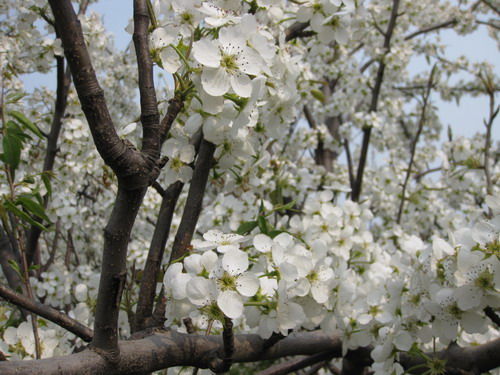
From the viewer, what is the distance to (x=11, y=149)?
1665 millimetres

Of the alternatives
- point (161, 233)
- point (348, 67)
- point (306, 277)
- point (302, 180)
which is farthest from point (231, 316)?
point (348, 67)

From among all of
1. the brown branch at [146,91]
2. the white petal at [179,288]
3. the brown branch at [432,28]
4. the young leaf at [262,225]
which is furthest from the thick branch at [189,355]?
the brown branch at [432,28]

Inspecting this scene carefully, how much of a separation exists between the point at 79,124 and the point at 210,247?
2.46 meters

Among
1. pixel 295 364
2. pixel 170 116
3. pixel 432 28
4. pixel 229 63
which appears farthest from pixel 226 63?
pixel 432 28

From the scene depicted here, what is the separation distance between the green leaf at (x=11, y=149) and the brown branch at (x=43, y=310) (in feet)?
2.21

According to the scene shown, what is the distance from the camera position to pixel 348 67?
6.32m

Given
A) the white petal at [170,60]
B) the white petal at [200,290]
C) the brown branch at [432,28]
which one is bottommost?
the white petal at [200,290]

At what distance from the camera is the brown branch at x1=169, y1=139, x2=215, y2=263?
1.73 meters

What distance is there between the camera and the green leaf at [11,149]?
165 cm

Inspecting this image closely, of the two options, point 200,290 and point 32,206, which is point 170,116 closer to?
point 200,290

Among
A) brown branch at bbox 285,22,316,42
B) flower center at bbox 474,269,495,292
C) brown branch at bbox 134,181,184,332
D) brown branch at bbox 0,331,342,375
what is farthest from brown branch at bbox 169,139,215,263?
flower center at bbox 474,269,495,292

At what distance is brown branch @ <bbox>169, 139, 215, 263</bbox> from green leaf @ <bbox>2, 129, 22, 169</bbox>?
60 centimetres

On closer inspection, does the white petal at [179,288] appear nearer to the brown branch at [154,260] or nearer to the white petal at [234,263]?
the white petal at [234,263]

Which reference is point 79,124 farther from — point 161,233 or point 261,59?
point 261,59
